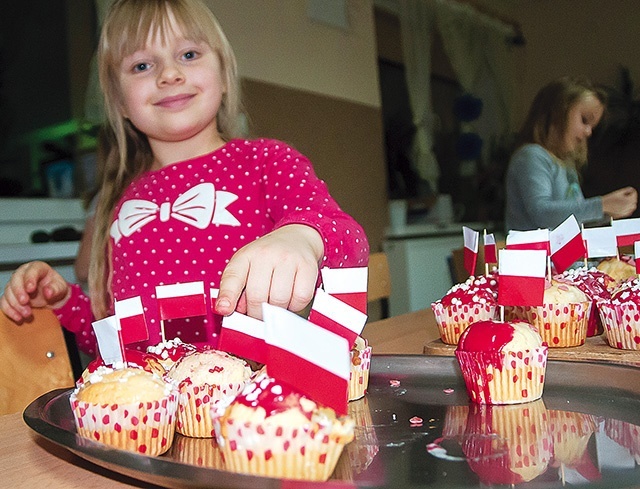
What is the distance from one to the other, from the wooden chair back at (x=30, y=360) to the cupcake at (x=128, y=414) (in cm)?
48

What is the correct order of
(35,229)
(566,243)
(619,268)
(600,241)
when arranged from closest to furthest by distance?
(566,243), (600,241), (619,268), (35,229)

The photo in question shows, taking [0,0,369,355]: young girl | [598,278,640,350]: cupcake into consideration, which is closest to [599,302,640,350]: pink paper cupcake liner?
[598,278,640,350]: cupcake

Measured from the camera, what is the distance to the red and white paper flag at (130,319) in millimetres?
811

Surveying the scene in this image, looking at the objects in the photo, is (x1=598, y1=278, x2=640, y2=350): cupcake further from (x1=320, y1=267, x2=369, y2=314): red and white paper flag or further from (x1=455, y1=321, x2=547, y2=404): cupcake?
(x1=320, y1=267, x2=369, y2=314): red and white paper flag

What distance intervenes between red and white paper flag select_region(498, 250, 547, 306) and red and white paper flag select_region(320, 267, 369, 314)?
1.42 feet

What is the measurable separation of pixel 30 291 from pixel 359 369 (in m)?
0.66

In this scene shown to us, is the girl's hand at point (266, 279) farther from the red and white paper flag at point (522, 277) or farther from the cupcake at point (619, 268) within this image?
the cupcake at point (619, 268)

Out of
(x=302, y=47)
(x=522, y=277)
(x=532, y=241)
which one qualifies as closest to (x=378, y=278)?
(x=532, y=241)

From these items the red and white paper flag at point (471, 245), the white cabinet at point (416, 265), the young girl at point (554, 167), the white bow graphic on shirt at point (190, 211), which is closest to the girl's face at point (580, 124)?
the young girl at point (554, 167)

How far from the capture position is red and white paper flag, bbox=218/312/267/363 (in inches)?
23.9

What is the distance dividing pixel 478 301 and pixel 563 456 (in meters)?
0.71

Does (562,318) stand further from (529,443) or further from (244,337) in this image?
(244,337)

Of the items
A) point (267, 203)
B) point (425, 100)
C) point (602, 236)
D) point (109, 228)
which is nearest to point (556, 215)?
point (602, 236)

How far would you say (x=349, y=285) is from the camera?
0.62 m
